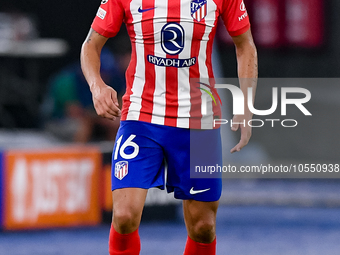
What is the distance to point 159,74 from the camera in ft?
10.4

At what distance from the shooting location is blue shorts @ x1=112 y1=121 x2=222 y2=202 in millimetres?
3100

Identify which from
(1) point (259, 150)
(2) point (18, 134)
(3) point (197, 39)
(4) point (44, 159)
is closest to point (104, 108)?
(3) point (197, 39)

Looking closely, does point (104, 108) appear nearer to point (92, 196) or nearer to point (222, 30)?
point (92, 196)

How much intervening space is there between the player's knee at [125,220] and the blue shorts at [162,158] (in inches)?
5.1

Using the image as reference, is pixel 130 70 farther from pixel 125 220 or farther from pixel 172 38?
pixel 125 220

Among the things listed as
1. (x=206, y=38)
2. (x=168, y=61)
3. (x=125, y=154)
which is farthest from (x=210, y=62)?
(x=125, y=154)

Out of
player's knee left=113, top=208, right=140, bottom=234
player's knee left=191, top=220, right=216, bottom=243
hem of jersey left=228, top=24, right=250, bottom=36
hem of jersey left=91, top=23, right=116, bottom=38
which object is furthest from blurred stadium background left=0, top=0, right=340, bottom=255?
hem of jersey left=91, top=23, right=116, bottom=38

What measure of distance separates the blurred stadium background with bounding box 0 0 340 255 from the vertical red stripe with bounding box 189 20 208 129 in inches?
70.4

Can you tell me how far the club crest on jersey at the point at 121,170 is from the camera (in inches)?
122

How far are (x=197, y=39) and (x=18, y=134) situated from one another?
4770 mm

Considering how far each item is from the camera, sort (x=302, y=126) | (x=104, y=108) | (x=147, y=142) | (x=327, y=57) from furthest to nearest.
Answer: (x=302, y=126) < (x=327, y=57) < (x=147, y=142) < (x=104, y=108)

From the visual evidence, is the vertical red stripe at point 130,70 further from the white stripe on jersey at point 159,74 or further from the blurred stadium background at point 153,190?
the blurred stadium background at point 153,190

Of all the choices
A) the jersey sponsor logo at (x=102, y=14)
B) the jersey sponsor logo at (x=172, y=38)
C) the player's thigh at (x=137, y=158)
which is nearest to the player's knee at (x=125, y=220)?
the player's thigh at (x=137, y=158)

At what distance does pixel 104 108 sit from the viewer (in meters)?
2.93
